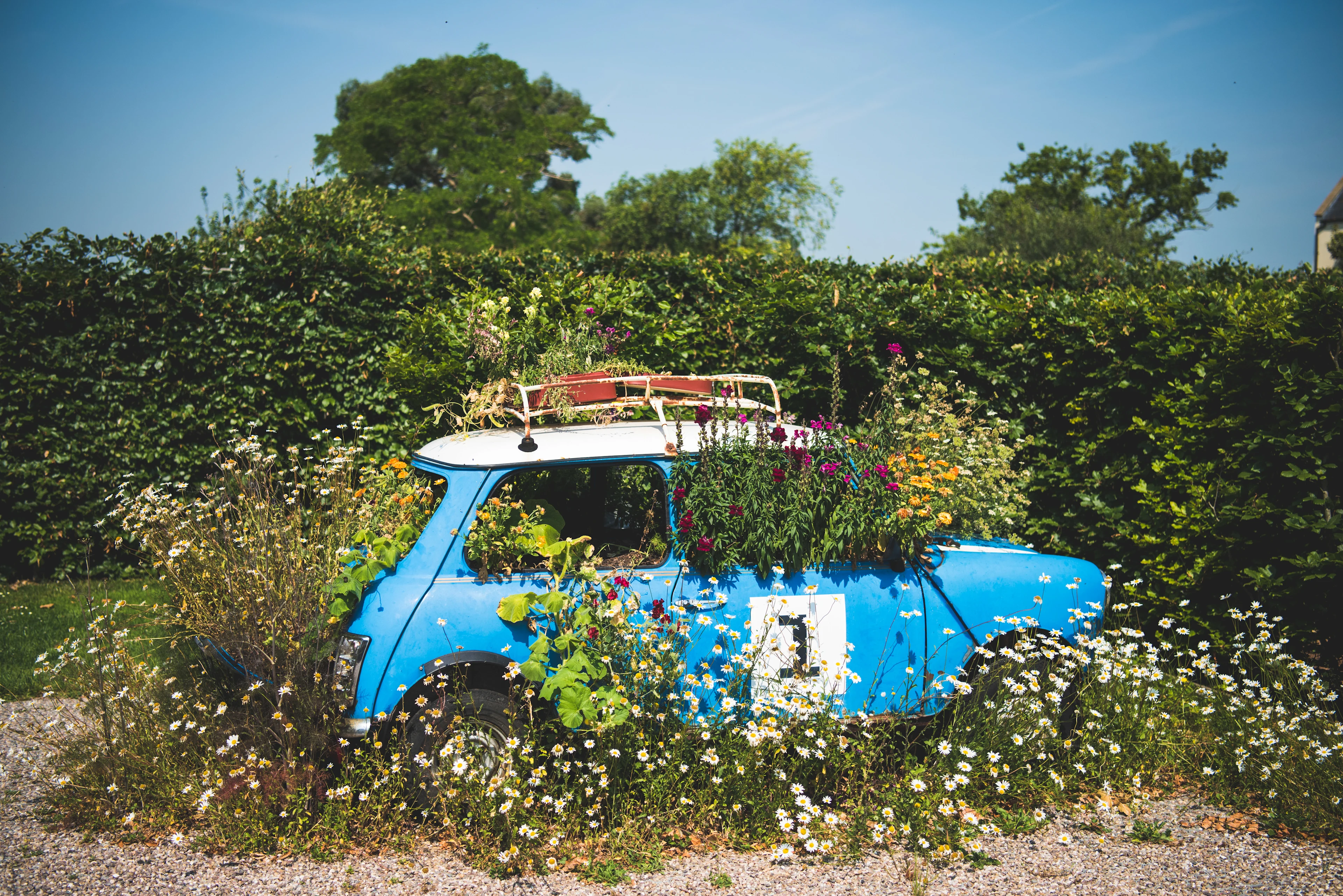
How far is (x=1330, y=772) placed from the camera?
→ 384cm

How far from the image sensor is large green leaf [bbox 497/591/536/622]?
3.54m

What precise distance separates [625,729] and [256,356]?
602 cm

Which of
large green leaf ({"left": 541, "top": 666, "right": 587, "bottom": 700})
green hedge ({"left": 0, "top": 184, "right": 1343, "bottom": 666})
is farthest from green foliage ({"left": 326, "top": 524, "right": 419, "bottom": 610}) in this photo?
green hedge ({"left": 0, "top": 184, "right": 1343, "bottom": 666})

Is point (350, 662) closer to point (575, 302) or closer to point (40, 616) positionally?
point (575, 302)

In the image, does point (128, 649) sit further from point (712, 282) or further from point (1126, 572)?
point (1126, 572)

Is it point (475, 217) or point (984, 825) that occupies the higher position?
point (475, 217)

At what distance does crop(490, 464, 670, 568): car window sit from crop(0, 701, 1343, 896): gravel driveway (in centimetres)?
158

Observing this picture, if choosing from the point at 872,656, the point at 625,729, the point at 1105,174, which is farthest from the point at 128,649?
the point at 1105,174

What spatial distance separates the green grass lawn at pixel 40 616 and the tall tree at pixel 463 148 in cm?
2141

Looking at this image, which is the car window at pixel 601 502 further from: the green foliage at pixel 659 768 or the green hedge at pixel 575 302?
the green hedge at pixel 575 302

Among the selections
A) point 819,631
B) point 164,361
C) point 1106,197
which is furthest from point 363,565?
point 1106,197

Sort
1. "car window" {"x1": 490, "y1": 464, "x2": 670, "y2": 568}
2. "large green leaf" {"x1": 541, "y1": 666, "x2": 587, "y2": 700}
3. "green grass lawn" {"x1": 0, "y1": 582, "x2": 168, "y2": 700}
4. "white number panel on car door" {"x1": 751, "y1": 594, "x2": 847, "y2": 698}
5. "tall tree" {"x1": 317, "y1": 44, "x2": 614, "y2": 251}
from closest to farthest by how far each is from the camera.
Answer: "large green leaf" {"x1": 541, "y1": 666, "x2": 587, "y2": 700}, "white number panel on car door" {"x1": 751, "y1": 594, "x2": 847, "y2": 698}, "car window" {"x1": 490, "y1": 464, "x2": 670, "y2": 568}, "green grass lawn" {"x1": 0, "y1": 582, "x2": 168, "y2": 700}, "tall tree" {"x1": 317, "y1": 44, "x2": 614, "y2": 251}

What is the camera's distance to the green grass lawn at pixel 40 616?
551cm

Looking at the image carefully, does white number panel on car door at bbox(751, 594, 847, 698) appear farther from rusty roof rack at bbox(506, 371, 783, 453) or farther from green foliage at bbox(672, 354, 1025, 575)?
rusty roof rack at bbox(506, 371, 783, 453)
